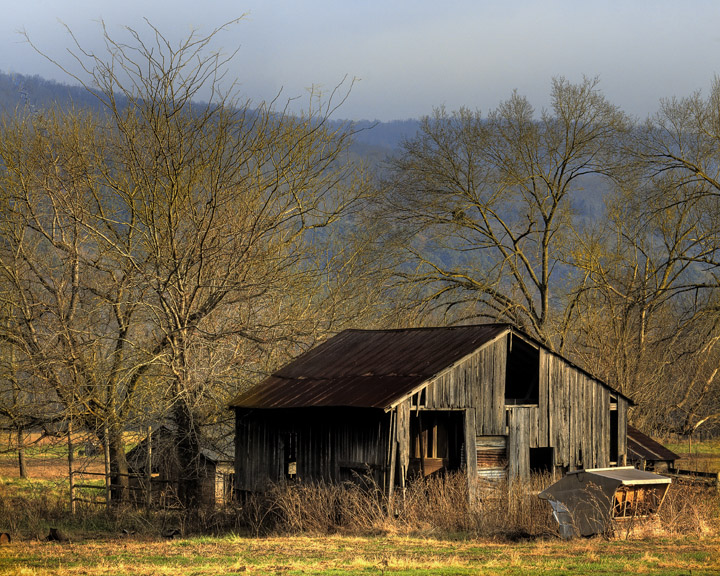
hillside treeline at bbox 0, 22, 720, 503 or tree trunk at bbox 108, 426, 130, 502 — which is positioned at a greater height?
hillside treeline at bbox 0, 22, 720, 503

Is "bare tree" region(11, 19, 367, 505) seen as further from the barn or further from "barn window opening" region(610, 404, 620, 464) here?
"barn window opening" region(610, 404, 620, 464)

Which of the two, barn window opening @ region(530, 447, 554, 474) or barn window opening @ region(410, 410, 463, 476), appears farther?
barn window opening @ region(530, 447, 554, 474)

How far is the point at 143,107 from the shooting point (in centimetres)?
2406

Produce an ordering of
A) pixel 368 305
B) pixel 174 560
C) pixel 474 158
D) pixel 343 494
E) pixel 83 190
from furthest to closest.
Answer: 1. pixel 474 158
2. pixel 368 305
3. pixel 83 190
4. pixel 343 494
5. pixel 174 560

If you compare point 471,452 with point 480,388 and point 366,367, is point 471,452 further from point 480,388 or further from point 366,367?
point 366,367

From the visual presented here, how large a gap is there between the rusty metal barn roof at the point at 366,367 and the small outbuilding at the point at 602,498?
4240 mm

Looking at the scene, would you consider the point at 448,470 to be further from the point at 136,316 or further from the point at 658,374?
the point at 658,374

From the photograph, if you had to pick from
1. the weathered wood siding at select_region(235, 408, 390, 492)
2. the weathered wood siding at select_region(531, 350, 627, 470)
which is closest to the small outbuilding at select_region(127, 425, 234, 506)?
the weathered wood siding at select_region(235, 408, 390, 492)

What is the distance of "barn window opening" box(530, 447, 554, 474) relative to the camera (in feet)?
78.5

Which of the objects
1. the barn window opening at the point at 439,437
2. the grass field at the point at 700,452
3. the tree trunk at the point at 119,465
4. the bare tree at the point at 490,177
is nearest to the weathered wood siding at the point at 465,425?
the barn window opening at the point at 439,437

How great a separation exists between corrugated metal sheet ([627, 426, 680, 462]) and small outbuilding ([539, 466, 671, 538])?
1015 cm

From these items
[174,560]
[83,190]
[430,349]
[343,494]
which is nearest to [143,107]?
[83,190]

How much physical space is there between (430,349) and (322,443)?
374 centimetres

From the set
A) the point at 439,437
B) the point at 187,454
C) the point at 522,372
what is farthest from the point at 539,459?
the point at 187,454
